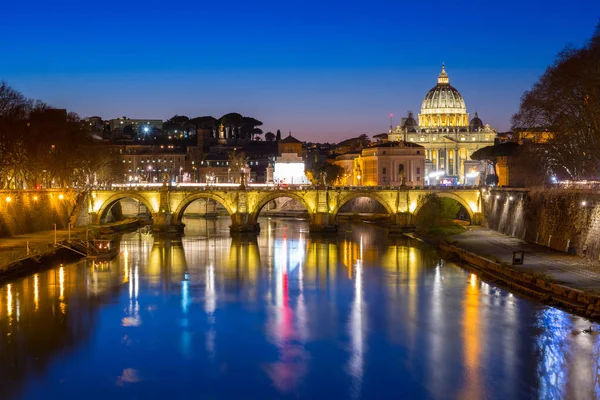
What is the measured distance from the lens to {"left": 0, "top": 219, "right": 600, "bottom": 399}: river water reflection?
67.7ft

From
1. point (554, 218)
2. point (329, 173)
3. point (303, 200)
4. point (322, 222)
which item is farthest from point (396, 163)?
point (554, 218)

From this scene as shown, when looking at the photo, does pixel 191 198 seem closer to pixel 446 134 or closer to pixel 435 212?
pixel 435 212

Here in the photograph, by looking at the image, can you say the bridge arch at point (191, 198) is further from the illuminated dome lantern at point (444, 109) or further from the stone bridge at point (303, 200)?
the illuminated dome lantern at point (444, 109)

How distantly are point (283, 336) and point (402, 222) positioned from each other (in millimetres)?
35500

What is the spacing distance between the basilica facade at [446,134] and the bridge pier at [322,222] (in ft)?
174

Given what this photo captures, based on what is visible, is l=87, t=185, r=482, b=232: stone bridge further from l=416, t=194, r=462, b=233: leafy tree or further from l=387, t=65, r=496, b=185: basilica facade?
l=387, t=65, r=496, b=185: basilica facade

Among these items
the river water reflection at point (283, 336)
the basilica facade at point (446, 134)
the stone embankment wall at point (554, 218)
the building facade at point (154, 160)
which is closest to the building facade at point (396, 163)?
the basilica facade at point (446, 134)

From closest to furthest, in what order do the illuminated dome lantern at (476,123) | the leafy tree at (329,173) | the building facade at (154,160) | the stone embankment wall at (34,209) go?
the stone embankment wall at (34,209) → the leafy tree at (329,173) → the building facade at (154,160) → the illuminated dome lantern at (476,123)

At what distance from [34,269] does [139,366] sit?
53.0 ft

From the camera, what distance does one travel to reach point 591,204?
116 feet

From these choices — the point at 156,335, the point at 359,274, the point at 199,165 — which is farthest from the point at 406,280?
the point at 199,165

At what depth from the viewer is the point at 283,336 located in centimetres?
2553

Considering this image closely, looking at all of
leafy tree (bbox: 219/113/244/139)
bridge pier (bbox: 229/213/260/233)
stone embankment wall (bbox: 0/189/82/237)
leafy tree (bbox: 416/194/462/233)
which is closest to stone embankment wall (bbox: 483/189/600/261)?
leafy tree (bbox: 416/194/462/233)

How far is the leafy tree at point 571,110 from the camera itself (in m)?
37.7
